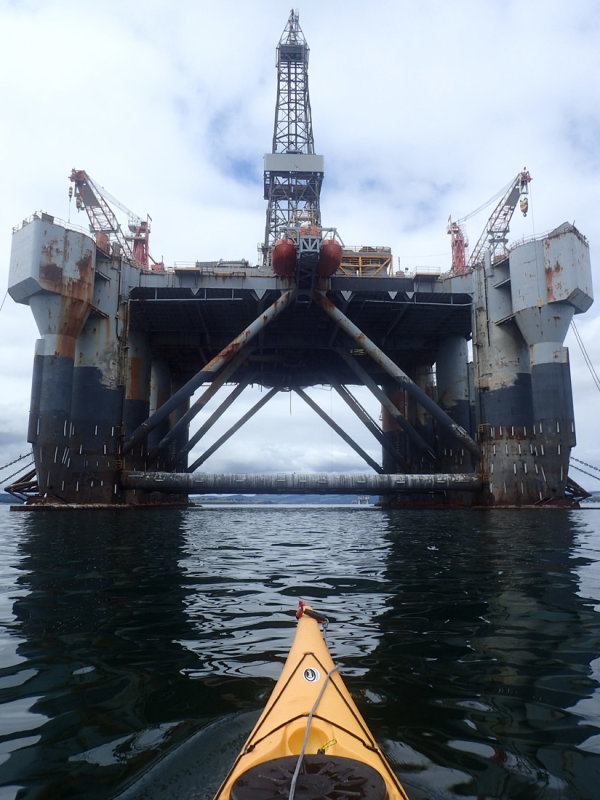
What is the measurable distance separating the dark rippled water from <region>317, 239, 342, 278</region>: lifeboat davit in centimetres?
2370

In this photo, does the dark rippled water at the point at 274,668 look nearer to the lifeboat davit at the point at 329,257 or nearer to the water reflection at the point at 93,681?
the water reflection at the point at 93,681

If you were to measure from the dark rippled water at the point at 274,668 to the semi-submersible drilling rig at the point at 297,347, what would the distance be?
2026 cm

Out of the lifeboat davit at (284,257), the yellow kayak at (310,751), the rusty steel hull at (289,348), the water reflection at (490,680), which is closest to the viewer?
the yellow kayak at (310,751)

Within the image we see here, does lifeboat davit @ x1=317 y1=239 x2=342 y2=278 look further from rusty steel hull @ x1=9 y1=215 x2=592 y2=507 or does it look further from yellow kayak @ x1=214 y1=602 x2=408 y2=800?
yellow kayak @ x1=214 y1=602 x2=408 y2=800

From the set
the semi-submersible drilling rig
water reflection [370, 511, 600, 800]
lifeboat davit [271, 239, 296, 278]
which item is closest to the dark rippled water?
water reflection [370, 511, 600, 800]

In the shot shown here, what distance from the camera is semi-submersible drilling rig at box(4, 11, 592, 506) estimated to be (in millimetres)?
30109

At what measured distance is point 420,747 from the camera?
3.75 m

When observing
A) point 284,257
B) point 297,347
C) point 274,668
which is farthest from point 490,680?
point 297,347

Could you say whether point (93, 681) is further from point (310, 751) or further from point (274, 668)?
point (310, 751)

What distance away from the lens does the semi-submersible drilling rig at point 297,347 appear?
30109 mm

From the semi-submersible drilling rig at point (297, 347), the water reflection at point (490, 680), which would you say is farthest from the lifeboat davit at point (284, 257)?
the water reflection at point (490, 680)

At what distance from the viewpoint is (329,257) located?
32.0 m

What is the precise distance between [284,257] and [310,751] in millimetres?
30570

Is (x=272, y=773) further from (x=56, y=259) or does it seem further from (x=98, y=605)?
(x=56, y=259)
